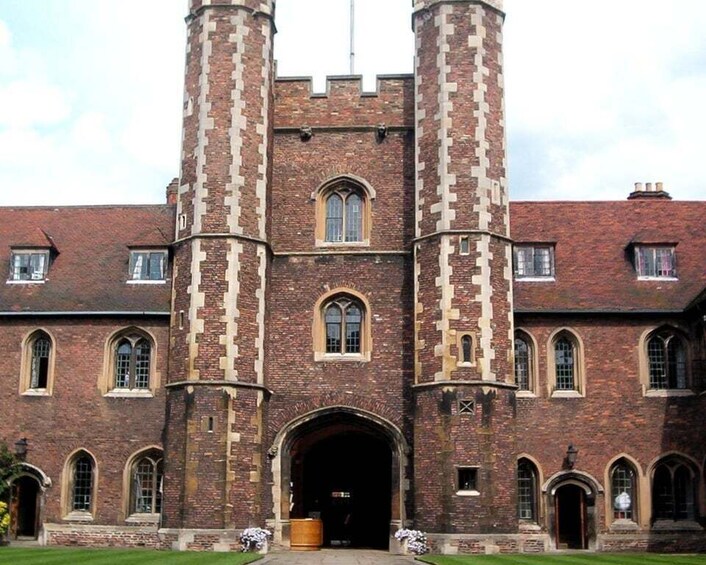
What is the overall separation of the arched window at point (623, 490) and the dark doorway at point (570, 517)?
857 mm

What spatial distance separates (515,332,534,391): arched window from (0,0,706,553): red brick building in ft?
0.33

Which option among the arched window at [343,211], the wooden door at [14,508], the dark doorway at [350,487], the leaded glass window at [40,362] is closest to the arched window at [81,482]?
the wooden door at [14,508]

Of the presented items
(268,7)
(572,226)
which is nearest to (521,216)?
(572,226)

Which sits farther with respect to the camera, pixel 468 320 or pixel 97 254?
pixel 97 254

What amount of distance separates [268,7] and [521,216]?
32.6 feet

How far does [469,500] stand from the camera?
1069 inches

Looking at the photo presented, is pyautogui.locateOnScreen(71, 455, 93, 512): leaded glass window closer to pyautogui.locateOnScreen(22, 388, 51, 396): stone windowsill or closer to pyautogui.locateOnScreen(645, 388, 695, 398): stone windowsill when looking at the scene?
pyautogui.locateOnScreen(22, 388, 51, 396): stone windowsill

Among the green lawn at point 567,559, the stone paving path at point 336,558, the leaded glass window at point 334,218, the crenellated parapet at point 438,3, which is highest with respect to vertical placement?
the crenellated parapet at point 438,3

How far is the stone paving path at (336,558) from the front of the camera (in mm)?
24566

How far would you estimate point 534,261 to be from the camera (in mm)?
31969

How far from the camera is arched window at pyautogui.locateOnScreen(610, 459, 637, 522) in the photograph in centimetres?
2955

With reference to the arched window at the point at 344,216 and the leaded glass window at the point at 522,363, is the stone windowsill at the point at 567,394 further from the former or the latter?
the arched window at the point at 344,216

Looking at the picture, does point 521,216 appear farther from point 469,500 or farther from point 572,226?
point 469,500

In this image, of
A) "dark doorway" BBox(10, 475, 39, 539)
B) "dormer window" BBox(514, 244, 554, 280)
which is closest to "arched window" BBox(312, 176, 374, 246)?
"dormer window" BBox(514, 244, 554, 280)
